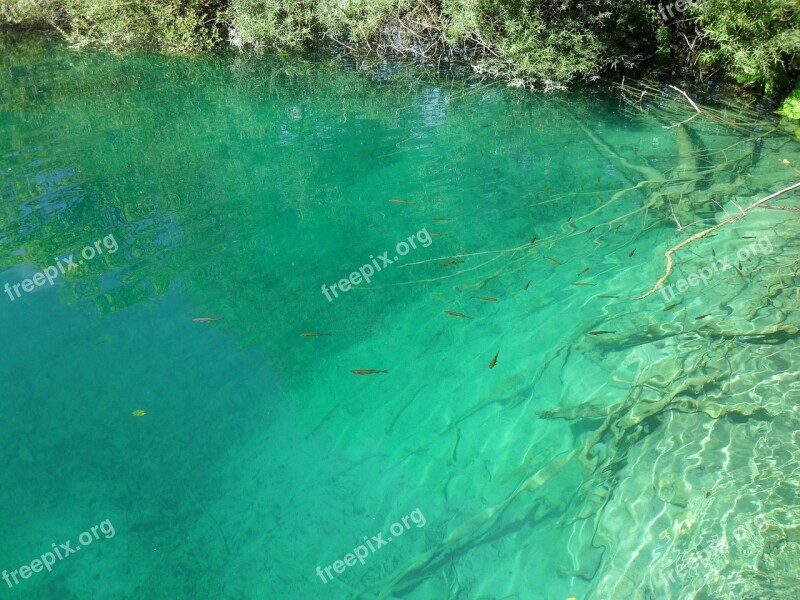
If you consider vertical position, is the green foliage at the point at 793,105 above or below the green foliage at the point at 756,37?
below

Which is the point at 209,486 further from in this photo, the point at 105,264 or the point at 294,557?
the point at 105,264

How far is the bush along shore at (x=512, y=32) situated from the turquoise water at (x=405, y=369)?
1599 mm

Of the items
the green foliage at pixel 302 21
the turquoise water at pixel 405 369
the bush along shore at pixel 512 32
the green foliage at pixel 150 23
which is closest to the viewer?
the turquoise water at pixel 405 369

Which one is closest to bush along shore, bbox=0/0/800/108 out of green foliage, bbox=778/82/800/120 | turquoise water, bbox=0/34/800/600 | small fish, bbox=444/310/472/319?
green foliage, bbox=778/82/800/120

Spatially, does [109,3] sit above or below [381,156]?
above

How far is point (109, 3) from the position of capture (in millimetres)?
15117

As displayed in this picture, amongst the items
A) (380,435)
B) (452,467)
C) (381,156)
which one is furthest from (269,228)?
(452,467)

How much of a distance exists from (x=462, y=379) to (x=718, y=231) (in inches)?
141

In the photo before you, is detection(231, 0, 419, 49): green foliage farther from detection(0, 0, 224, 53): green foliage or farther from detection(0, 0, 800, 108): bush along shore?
detection(0, 0, 224, 53): green foliage

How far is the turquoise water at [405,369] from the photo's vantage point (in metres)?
3.92

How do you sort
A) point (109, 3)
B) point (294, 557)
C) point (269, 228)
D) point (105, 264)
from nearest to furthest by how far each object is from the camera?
1. point (294, 557)
2. point (105, 264)
3. point (269, 228)
4. point (109, 3)

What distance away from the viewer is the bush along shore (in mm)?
10094

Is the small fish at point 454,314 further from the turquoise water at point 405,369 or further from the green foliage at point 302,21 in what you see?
the green foliage at point 302,21

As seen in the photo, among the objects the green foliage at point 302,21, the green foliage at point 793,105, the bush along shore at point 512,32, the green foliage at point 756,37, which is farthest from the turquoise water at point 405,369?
the green foliage at point 302,21
